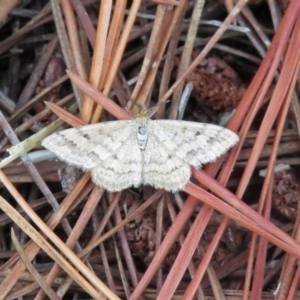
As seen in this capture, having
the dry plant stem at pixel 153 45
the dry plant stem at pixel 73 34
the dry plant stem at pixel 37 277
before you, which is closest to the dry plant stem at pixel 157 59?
the dry plant stem at pixel 153 45

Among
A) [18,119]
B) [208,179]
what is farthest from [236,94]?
[18,119]

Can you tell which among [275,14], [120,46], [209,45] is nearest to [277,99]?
[209,45]

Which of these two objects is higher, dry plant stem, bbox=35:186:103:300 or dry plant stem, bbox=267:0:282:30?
dry plant stem, bbox=267:0:282:30

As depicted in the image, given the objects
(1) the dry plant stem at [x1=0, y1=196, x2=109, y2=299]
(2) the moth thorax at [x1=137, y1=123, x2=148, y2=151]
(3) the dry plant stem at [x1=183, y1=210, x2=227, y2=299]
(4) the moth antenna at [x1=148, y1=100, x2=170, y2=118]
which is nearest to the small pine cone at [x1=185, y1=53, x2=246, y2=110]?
(4) the moth antenna at [x1=148, y1=100, x2=170, y2=118]

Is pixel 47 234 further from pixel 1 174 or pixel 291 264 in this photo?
pixel 291 264

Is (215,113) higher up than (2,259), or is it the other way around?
(215,113)

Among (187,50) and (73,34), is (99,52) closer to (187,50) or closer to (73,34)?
(73,34)

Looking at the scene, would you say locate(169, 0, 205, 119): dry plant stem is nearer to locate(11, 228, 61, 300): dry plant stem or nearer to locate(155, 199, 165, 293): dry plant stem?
locate(155, 199, 165, 293): dry plant stem
